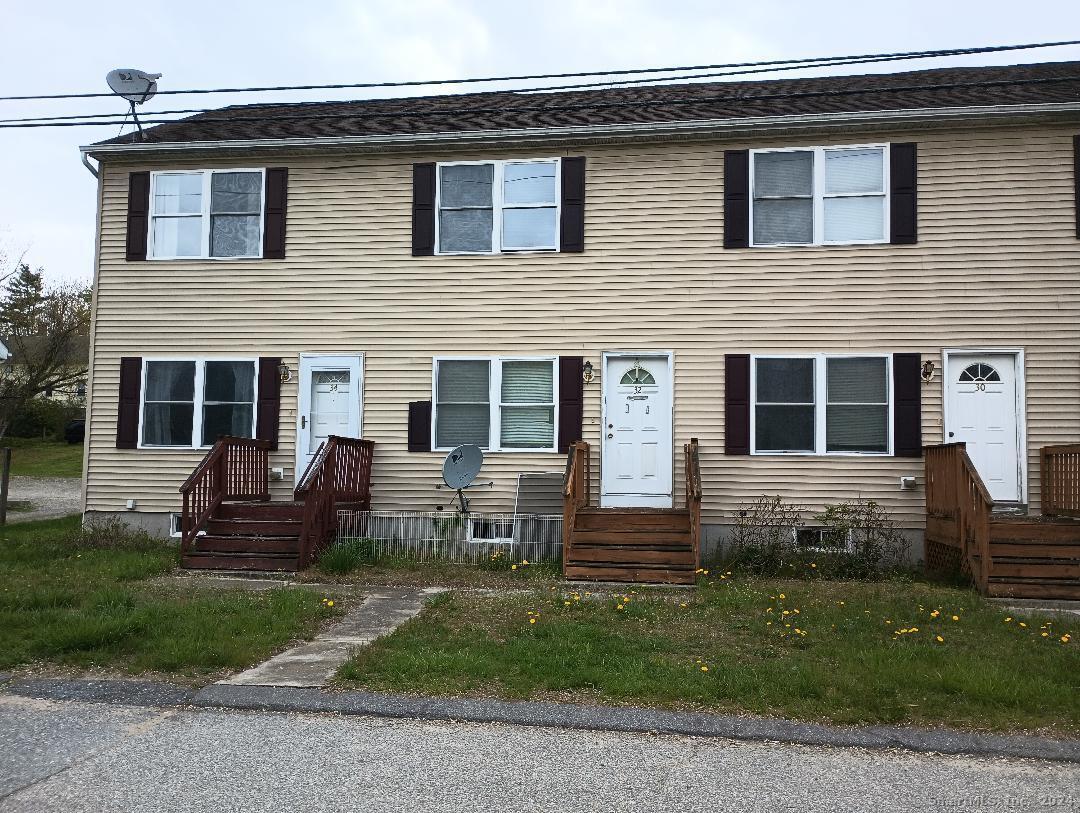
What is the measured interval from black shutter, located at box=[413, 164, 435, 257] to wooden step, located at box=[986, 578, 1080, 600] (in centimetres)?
798

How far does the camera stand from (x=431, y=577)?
406 inches

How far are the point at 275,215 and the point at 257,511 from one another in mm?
4281

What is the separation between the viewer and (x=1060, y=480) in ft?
34.9

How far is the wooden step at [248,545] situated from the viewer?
10.8 m

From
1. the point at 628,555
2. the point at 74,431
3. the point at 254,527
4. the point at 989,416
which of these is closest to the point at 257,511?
the point at 254,527

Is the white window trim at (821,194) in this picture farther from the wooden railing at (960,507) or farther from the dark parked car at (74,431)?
the dark parked car at (74,431)

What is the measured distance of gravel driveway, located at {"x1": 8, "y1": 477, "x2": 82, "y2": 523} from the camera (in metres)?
17.7

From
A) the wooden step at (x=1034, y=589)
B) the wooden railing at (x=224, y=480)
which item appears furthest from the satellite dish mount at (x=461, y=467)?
the wooden step at (x=1034, y=589)

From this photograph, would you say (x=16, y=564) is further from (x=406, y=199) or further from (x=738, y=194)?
(x=738, y=194)

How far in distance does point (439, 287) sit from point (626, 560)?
475cm

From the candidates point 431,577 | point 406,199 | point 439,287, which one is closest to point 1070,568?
point 431,577

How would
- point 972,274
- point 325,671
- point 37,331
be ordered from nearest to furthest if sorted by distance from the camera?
point 325,671 < point 972,274 < point 37,331

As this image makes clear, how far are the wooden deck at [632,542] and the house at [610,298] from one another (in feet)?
3.12

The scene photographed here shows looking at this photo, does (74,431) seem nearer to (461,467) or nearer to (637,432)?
(461,467)
